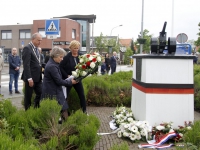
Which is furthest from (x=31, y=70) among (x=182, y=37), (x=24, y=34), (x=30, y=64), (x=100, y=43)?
(x=100, y=43)

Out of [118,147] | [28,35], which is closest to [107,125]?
[118,147]

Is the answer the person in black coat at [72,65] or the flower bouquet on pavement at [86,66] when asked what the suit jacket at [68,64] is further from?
the flower bouquet on pavement at [86,66]

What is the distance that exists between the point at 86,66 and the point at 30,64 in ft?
4.66

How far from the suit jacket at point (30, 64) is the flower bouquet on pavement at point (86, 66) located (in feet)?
3.55

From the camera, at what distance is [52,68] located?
16.7 ft

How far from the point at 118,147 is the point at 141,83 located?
274 centimetres

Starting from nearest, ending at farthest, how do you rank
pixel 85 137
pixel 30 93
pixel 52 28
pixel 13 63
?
pixel 85 137, pixel 30 93, pixel 52 28, pixel 13 63

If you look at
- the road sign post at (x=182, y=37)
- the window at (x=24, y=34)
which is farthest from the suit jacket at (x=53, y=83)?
the window at (x=24, y=34)

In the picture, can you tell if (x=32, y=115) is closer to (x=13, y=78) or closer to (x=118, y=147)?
(x=118, y=147)

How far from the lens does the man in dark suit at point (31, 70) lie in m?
5.86

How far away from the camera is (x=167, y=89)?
4.99 m

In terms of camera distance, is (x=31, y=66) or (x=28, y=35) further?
(x=28, y=35)

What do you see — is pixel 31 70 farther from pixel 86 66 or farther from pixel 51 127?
pixel 51 127

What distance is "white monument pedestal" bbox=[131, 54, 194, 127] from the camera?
4.98 m
